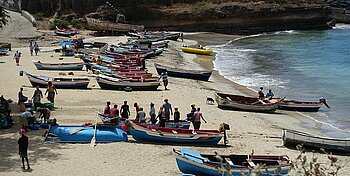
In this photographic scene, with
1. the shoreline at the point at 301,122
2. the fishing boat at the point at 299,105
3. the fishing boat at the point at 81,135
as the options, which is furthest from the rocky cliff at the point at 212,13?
the fishing boat at the point at 81,135

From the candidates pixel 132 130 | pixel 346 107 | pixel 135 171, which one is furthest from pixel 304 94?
pixel 135 171

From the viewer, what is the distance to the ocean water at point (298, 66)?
110 feet

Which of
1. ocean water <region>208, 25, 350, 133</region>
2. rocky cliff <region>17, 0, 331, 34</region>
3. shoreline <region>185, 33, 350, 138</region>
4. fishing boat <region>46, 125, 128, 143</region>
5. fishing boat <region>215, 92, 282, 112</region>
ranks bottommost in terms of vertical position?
shoreline <region>185, 33, 350, 138</region>

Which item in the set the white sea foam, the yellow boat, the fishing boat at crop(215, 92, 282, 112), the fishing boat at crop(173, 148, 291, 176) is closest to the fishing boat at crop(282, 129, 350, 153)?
the fishing boat at crop(173, 148, 291, 176)

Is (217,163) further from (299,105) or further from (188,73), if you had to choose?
(188,73)

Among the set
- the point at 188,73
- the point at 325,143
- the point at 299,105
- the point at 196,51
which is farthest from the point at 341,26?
the point at 325,143

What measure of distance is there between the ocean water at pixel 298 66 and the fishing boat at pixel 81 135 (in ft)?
40.7

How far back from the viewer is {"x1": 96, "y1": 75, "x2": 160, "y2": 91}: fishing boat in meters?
31.5

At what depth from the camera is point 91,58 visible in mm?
40719

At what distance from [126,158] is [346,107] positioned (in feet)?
57.2

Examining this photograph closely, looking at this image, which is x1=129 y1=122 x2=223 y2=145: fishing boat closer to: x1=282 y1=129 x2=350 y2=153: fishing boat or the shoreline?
x1=282 y1=129 x2=350 y2=153: fishing boat

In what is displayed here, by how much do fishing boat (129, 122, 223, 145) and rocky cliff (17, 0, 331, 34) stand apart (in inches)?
2183

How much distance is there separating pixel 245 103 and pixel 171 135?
31.2 ft

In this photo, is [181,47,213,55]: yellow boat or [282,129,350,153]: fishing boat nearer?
[282,129,350,153]: fishing boat
